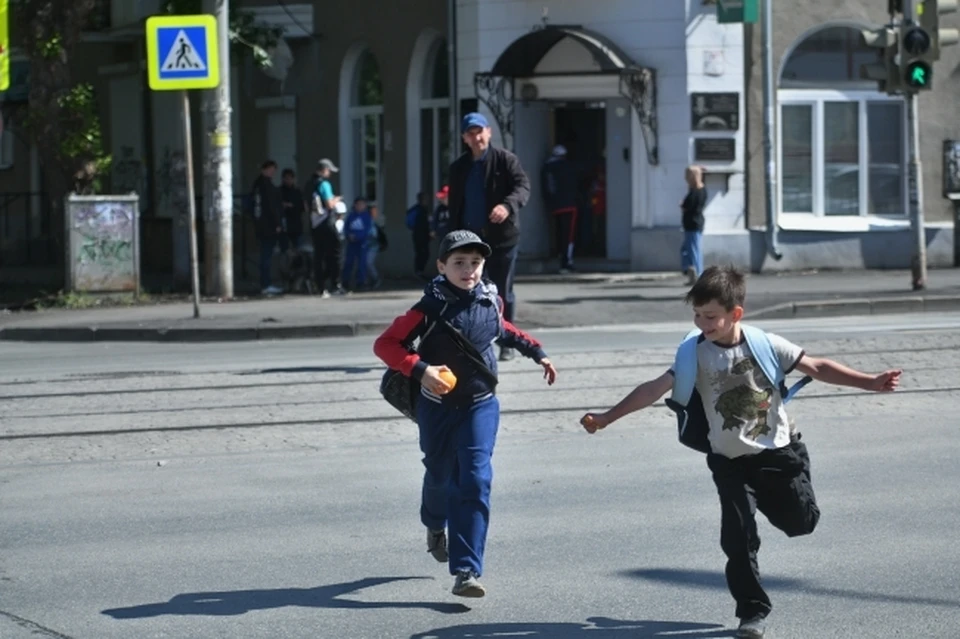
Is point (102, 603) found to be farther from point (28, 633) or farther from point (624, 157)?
point (624, 157)

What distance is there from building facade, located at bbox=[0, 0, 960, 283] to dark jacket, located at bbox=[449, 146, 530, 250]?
999cm

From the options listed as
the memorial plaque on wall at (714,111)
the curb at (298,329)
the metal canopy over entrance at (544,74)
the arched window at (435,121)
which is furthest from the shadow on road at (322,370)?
the arched window at (435,121)

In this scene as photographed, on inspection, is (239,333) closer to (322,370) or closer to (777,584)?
(322,370)

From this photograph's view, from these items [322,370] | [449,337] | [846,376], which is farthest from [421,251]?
[846,376]

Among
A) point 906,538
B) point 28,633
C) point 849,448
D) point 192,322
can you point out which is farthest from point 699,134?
point 28,633

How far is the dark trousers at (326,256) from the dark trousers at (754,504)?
16.2m

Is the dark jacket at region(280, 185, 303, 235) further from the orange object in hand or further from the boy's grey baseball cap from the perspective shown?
the orange object in hand

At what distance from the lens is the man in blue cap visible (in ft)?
41.1

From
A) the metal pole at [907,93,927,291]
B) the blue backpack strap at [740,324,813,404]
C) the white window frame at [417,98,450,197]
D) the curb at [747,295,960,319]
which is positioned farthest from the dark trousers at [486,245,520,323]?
the white window frame at [417,98,450,197]

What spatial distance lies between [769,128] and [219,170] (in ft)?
24.5

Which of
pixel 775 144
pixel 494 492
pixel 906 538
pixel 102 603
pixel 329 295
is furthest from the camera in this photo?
pixel 775 144

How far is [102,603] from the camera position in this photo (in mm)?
6406

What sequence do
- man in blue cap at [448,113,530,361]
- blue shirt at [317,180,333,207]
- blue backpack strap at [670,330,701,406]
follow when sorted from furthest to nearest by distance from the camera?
blue shirt at [317,180,333,207], man in blue cap at [448,113,530,361], blue backpack strap at [670,330,701,406]

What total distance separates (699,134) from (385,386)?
16.9 meters
